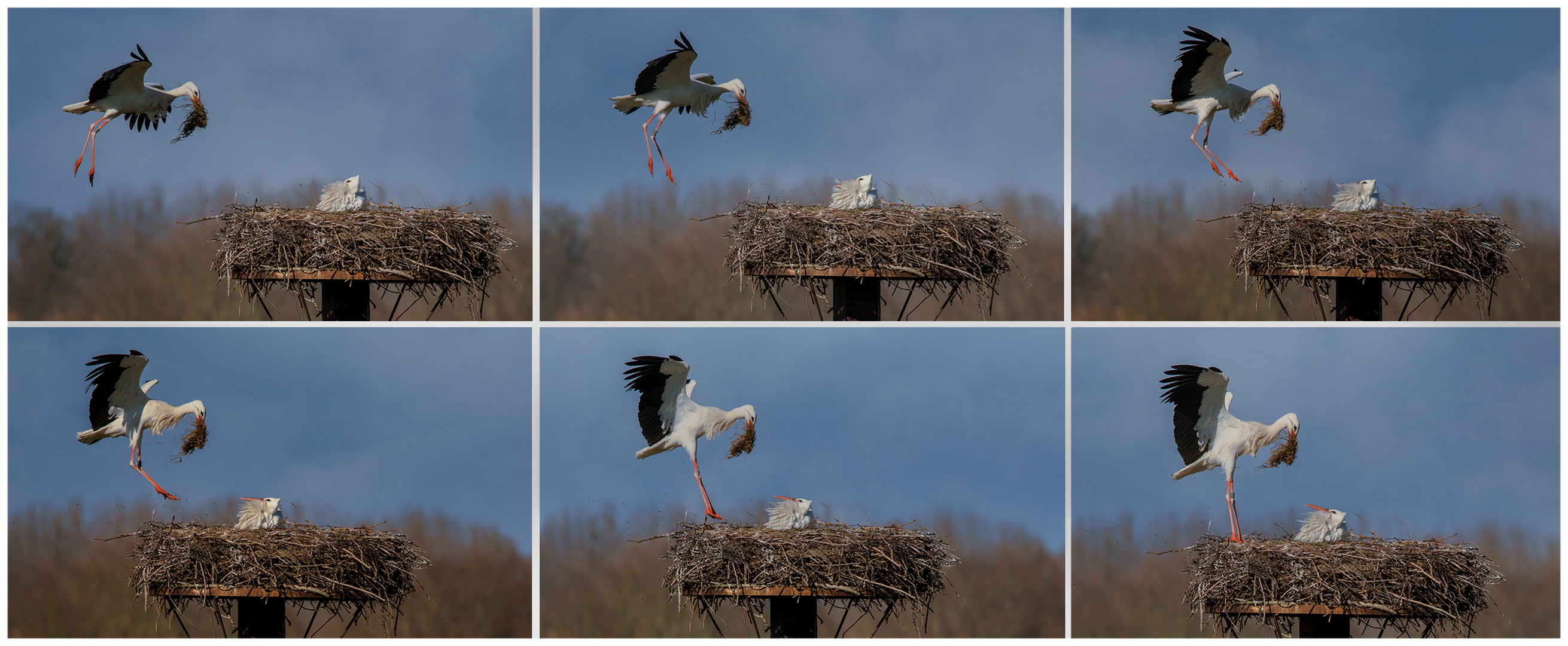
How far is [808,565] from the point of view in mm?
4258

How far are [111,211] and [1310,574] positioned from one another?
21.3 feet

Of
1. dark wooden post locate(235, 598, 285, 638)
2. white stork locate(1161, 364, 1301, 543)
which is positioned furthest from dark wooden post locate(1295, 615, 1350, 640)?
dark wooden post locate(235, 598, 285, 638)

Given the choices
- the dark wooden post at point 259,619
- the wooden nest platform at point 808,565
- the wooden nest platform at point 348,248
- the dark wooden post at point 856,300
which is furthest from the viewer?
the dark wooden post at point 856,300

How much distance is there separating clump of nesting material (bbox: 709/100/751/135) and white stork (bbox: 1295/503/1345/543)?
3.32 meters

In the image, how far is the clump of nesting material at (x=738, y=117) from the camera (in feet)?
16.3

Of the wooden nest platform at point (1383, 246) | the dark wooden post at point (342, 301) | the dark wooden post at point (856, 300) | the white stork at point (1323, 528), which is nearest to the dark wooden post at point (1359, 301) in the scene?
the wooden nest platform at point (1383, 246)

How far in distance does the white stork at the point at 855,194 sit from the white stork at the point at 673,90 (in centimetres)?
68

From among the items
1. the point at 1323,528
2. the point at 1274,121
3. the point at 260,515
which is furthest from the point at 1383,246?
the point at 260,515

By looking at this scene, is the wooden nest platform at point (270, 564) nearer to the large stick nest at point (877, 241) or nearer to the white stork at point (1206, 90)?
the large stick nest at point (877, 241)

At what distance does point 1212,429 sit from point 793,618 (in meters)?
2.16

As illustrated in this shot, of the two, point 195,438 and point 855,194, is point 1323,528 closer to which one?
point 855,194

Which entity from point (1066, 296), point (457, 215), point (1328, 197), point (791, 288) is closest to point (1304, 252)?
point (1328, 197)

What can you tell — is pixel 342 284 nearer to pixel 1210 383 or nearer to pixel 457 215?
pixel 457 215

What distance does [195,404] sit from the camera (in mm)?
4738
